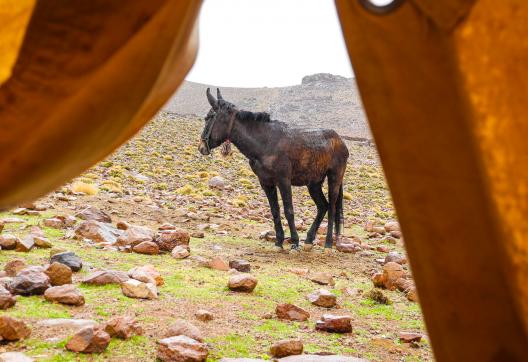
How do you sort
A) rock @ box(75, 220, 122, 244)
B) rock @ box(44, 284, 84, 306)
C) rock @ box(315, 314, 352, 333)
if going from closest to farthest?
rock @ box(44, 284, 84, 306) < rock @ box(315, 314, 352, 333) < rock @ box(75, 220, 122, 244)

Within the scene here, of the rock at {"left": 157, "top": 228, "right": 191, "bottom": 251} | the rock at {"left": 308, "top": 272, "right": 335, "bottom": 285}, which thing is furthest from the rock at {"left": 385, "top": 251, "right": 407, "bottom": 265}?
the rock at {"left": 157, "top": 228, "right": 191, "bottom": 251}

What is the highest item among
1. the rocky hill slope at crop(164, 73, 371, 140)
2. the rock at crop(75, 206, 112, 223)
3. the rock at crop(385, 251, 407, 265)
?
the rocky hill slope at crop(164, 73, 371, 140)

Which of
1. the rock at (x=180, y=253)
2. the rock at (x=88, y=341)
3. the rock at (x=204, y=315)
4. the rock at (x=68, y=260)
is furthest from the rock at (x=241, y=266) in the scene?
the rock at (x=88, y=341)

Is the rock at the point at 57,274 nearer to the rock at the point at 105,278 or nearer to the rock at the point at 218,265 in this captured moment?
the rock at the point at 105,278

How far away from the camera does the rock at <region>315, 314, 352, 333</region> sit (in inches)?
84.8

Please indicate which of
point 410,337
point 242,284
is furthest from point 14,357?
point 410,337

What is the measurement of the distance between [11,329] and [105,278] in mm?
821

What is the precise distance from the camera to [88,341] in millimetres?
1596

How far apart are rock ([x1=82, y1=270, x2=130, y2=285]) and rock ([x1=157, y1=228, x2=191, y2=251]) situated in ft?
3.83

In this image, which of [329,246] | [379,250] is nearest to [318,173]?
→ [329,246]

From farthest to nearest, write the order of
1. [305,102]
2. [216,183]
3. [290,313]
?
1. [305,102]
2. [216,183]
3. [290,313]

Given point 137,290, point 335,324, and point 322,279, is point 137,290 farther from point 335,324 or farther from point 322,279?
point 322,279

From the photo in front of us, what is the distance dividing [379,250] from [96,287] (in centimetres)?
345

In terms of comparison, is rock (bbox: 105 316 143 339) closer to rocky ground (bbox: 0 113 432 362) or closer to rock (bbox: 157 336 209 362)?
rocky ground (bbox: 0 113 432 362)
